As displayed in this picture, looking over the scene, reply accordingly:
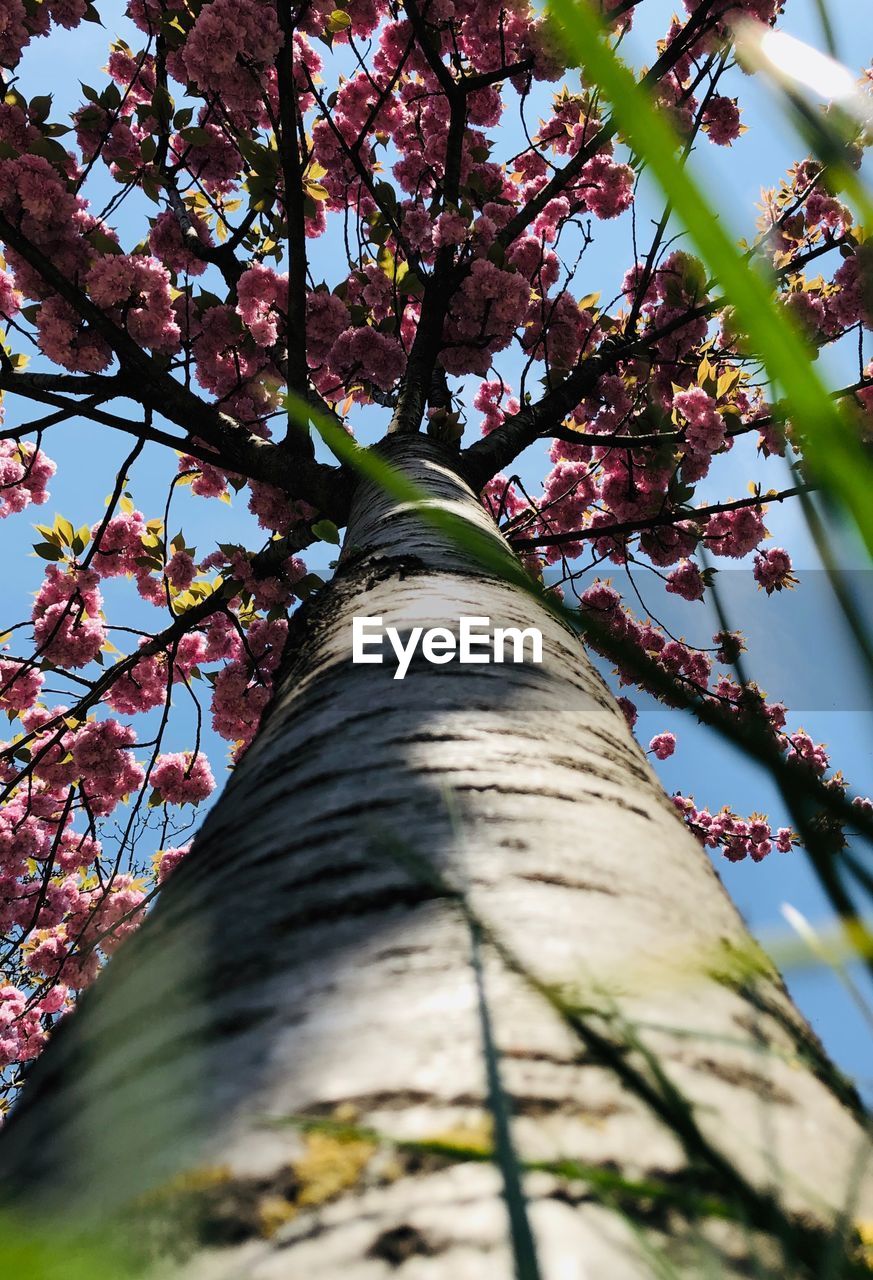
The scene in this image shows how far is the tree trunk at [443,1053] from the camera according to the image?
22 centimetres

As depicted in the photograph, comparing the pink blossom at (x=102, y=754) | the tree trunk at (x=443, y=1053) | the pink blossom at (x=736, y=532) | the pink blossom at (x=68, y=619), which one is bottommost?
the tree trunk at (x=443, y=1053)

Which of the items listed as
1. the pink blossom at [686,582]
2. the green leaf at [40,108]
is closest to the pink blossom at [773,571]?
the pink blossom at [686,582]

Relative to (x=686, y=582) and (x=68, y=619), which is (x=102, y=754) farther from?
(x=686, y=582)

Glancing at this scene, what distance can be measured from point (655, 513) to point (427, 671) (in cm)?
406

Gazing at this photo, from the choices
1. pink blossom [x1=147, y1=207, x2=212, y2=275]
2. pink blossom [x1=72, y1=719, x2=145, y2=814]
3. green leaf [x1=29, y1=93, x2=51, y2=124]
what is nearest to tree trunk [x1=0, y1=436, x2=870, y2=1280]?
green leaf [x1=29, y1=93, x2=51, y2=124]

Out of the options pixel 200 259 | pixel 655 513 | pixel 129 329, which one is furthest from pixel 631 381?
pixel 129 329

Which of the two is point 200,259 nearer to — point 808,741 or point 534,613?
point 534,613

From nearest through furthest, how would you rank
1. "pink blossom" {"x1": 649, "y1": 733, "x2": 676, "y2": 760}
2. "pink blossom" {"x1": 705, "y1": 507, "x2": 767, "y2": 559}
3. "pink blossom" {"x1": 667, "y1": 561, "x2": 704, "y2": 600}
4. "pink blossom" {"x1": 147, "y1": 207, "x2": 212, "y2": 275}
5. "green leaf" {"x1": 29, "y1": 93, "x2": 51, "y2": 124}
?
"green leaf" {"x1": 29, "y1": 93, "x2": 51, "y2": 124}, "pink blossom" {"x1": 147, "y1": 207, "x2": 212, "y2": 275}, "pink blossom" {"x1": 705, "y1": 507, "x2": 767, "y2": 559}, "pink blossom" {"x1": 667, "y1": 561, "x2": 704, "y2": 600}, "pink blossom" {"x1": 649, "y1": 733, "x2": 676, "y2": 760}

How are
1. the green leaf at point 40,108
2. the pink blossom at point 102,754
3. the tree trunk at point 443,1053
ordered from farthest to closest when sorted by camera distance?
the pink blossom at point 102,754 < the green leaf at point 40,108 < the tree trunk at point 443,1053

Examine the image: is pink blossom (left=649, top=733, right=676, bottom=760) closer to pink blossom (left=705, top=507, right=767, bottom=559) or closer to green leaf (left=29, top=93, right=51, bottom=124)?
pink blossom (left=705, top=507, right=767, bottom=559)

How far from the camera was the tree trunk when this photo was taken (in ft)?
0.73

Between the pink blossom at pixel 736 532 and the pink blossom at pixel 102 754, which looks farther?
the pink blossom at pixel 736 532

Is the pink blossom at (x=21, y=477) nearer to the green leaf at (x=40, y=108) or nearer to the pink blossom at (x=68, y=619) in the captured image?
the pink blossom at (x=68, y=619)

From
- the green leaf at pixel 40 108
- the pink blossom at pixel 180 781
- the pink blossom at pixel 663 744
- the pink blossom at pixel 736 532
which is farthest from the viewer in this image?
the pink blossom at pixel 663 744
